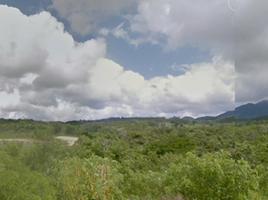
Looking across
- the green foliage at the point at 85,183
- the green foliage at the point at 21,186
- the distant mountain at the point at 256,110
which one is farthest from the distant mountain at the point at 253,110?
the green foliage at the point at 21,186

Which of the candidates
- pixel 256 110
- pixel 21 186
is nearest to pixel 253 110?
pixel 256 110

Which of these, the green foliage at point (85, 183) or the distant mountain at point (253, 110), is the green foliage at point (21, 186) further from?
the distant mountain at point (253, 110)

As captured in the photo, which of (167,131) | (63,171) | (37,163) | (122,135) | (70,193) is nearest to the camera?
(70,193)

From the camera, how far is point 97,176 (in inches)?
214

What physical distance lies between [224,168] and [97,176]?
10.6 feet

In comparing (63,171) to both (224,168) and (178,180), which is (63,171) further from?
(224,168)

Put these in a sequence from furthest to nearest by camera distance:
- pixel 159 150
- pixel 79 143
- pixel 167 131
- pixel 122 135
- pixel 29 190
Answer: pixel 167 131 → pixel 122 135 → pixel 159 150 → pixel 79 143 → pixel 29 190

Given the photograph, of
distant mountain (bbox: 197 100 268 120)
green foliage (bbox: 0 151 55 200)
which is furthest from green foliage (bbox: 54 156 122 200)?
distant mountain (bbox: 197 100 268 120)

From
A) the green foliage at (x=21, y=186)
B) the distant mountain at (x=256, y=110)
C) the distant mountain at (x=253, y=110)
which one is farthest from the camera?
the distant mountain at (x=253, y=110)

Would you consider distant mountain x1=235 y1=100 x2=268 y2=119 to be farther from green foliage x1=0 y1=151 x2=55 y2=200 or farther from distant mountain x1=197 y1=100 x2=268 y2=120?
green foliage x1=0 y1=151 x2=55 y2=200

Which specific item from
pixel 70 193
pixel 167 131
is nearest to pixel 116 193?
pixel 70 193

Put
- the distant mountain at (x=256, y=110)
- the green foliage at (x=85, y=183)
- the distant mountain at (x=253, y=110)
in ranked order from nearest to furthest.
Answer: the green foliage at (x=85, y=183), the distant mountain at (x=256, y=110), the distant mountain at (x=253, y=110)

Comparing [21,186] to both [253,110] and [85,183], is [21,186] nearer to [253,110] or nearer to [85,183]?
[85,183]

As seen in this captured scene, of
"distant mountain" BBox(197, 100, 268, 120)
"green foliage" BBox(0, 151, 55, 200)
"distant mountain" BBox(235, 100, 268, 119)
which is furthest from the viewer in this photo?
"distant mountain" BBox(197, 100, 268, 120)
